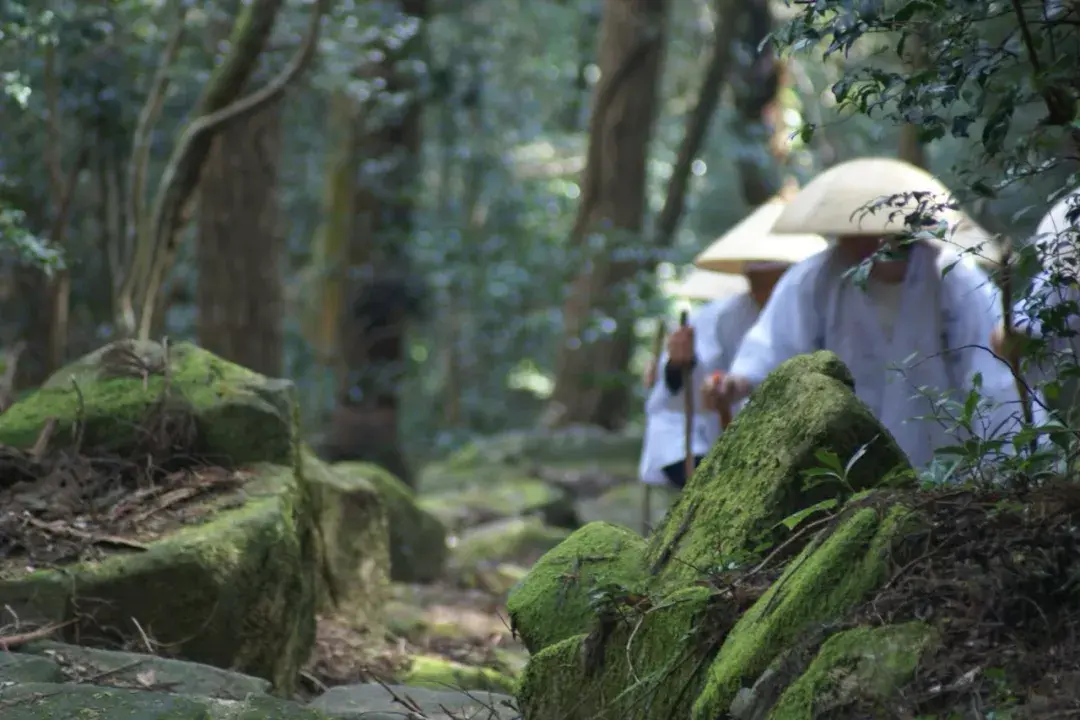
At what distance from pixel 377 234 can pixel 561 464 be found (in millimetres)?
3121

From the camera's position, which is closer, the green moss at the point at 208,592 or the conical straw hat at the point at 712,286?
the green moss at the point at 208,592

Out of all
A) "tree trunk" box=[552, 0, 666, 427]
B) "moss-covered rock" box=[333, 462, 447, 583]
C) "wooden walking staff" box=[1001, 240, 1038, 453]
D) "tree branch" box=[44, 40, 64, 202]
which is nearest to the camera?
"wooden walking staff" box=[1001, 240, 1038, 453]

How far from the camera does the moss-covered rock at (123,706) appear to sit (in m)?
3.39

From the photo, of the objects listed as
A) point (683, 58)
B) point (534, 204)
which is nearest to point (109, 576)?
point (534, 204)

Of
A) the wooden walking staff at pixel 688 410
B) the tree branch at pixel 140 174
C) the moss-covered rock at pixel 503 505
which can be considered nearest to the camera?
the wooden walking staff at pixel 688 410

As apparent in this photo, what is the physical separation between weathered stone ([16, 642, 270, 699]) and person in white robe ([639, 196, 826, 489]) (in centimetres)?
331

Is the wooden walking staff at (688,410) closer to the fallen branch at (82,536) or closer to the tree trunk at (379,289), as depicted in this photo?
the fallen branch at (82,536)

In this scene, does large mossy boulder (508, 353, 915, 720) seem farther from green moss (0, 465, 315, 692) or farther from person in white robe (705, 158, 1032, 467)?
person in white robe (705, 158, 1032, 467)

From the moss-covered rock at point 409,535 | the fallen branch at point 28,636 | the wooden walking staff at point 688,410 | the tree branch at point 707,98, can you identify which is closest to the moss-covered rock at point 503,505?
the moss-covered rock at point 409,535

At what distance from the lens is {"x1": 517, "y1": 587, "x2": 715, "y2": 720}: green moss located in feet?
11.2

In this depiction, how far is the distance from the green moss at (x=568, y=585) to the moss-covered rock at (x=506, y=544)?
584 cm

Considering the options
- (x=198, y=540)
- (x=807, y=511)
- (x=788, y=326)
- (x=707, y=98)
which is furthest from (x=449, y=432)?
(x=807, y=511)

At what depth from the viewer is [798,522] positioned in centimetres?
362

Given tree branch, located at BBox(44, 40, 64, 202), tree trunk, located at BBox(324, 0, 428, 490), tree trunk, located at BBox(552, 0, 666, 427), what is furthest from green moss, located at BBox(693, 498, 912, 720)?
tree trunk, located at BBox(552, 0, 666, 427)
